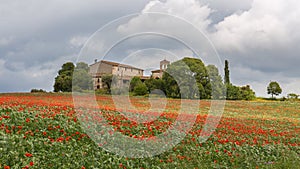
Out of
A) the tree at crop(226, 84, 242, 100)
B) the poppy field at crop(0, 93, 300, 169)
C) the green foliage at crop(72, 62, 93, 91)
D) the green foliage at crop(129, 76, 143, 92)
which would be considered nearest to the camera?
the poppy field at crop(0, 93, 300, 169)

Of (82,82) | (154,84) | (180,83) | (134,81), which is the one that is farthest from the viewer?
(154,84)

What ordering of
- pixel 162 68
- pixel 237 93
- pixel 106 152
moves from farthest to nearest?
1. pixel 237 93
2. pixel 162 68
3. pixel 106 152

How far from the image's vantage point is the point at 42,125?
481 inches

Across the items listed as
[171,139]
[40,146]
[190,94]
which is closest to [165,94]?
[190,94]

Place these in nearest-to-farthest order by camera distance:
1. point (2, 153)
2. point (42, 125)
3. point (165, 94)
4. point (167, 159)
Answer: point (2, 153), point (167, 159), point (42, 125), point (165, 94)

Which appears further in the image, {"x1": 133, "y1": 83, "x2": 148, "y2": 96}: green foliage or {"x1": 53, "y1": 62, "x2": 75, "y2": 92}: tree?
{"x1": 53, "y1": 62, "x2": 75, "y2": 92}: tree

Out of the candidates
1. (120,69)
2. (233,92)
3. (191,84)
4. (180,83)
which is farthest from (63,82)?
(233,92)

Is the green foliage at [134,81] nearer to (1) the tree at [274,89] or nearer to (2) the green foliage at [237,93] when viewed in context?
(2) the green foliage at [237,93]

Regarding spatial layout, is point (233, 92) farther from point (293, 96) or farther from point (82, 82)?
point (82, 82)

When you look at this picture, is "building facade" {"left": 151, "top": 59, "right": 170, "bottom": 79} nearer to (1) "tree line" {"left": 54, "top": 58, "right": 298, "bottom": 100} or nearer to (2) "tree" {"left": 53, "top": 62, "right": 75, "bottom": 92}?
(1) "tree line" {"left": 54, "top": 58, "right": 298, "bottom": 100}

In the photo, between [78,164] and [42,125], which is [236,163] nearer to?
[78,164]

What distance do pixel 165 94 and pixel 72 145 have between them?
132 feet

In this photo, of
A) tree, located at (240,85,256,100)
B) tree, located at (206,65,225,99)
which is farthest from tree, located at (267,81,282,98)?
tree, located at (206,65,225,99)

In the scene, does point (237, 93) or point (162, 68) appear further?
point (237, 93)
